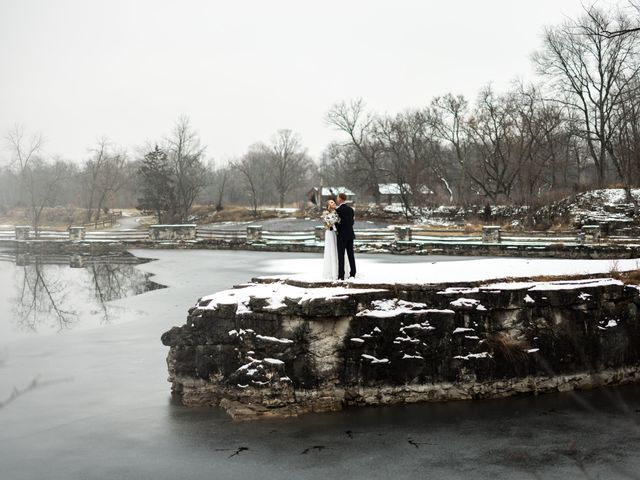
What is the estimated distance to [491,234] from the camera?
31062 mm

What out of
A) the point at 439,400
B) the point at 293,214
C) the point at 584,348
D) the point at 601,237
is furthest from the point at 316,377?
the point at 293,214

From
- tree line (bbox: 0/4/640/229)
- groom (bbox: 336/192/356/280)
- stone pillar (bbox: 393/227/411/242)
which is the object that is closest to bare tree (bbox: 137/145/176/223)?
tree line (bbox: 0/4/640/229)

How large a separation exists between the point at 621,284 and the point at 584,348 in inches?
56.6

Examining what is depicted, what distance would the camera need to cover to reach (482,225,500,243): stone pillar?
3086 centimetres

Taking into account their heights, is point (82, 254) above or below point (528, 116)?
below

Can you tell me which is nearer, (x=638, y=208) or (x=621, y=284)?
(x=621, y=284)

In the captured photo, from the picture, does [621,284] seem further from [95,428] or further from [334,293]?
[95,428]

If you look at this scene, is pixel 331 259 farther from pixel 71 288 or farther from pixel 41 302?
pixel 71 288

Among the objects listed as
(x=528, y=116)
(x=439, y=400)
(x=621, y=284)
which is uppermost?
Answer: (x=528, y=116)

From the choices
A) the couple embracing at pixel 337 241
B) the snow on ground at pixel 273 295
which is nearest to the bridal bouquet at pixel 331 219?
the couple embracing at pixel 337 241

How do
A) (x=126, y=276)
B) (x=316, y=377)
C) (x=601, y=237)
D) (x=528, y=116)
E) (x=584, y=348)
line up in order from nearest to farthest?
(x=316, y=377)
(x=584, y=348)
(x=126, y=276)
(x=601, y=237)
(x=528, y=116)

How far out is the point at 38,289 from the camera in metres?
22.1

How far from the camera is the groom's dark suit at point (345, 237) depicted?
1164cm

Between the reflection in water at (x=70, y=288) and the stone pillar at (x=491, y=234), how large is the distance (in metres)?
16.3
